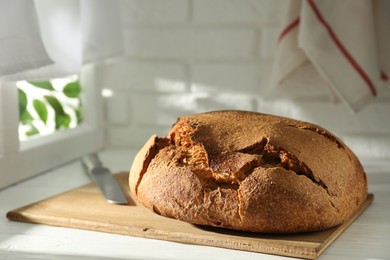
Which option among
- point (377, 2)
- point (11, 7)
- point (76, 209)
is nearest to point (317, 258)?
point (76, 209)

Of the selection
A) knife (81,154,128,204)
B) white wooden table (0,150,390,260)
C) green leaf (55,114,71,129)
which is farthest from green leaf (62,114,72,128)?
white wooden table (0,150,390,260)

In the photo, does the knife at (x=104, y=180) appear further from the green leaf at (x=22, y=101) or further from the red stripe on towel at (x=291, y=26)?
the red stripe on towel at (x=291, y=26)

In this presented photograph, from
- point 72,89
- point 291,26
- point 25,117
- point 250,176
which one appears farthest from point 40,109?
point 250,176

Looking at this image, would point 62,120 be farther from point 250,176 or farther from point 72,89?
point 250,176

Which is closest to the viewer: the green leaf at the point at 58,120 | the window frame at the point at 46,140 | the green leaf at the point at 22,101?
the window frame at the point at 46,140

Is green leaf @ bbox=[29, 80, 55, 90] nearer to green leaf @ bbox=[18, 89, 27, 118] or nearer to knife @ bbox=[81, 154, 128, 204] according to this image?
green leaf @ bbox=[18, 89, 27, 118]

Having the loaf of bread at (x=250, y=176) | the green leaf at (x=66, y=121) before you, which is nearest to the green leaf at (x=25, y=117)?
the green leaf at (x=66, y=121)

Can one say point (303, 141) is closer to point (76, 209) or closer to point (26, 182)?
point (76, 209)
